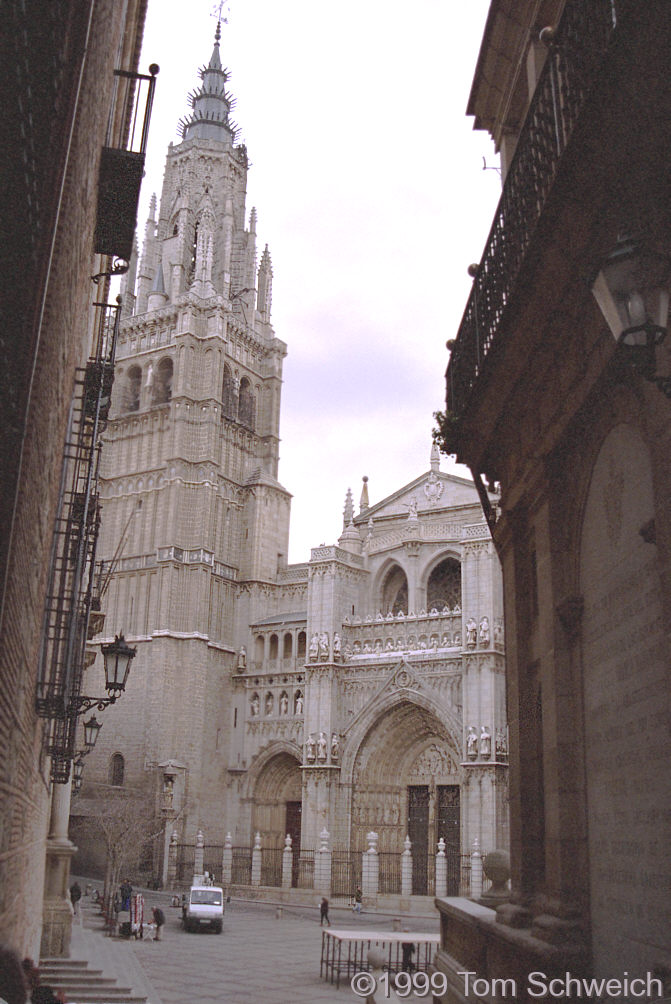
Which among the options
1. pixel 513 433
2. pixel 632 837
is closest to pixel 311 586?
pixel 513 433

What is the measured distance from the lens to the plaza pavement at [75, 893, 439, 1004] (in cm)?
1481

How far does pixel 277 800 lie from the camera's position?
137ft

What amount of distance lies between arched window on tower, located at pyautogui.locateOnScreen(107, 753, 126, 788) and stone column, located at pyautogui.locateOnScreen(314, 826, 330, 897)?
1143 cm

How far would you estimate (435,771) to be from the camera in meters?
37.8

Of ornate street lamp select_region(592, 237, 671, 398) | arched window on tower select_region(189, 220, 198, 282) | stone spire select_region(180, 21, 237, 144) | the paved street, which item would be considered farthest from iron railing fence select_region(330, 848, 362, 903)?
stone spire select_region(180, 21, 237, 144)

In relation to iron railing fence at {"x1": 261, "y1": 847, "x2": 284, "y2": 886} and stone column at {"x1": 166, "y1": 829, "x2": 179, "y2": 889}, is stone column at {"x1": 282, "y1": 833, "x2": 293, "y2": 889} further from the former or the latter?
stone column at {"x1": 166, "y1": 829, "x2": 179, "y2": 889}

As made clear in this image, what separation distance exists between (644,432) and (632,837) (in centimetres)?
252

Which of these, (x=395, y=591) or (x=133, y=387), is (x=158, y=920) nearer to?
(x=395, y=591)

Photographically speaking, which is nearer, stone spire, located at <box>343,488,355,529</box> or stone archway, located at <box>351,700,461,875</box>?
stone archway, located at <box>351,700,461,875</box>

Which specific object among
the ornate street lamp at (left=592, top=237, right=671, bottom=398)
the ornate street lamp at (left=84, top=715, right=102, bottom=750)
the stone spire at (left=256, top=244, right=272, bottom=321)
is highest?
the stone spire at (left=256, top=244, right=272, bottom=321)

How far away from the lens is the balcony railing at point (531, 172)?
550cm

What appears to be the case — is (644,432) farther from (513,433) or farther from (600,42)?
(513,433)

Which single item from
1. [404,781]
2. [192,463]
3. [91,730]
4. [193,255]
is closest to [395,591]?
[404,781]

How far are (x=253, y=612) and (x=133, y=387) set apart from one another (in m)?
14.8
